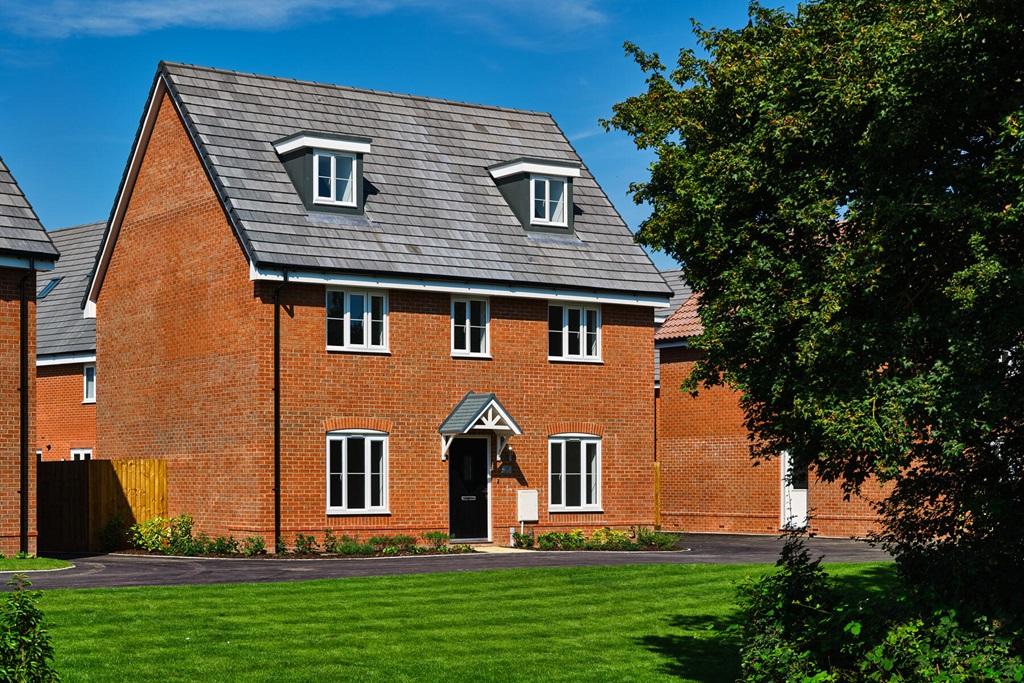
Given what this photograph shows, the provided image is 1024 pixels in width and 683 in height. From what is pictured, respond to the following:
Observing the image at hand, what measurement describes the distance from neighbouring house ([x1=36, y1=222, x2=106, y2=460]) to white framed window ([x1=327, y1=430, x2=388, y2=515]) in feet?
36.4

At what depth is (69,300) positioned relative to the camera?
4369 centimetres

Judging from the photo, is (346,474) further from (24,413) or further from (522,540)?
(24,413)

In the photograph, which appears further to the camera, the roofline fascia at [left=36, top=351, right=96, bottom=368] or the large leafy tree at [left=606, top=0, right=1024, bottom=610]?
the roofline fascia at [left=36, top=351, right=96, bottom=368]

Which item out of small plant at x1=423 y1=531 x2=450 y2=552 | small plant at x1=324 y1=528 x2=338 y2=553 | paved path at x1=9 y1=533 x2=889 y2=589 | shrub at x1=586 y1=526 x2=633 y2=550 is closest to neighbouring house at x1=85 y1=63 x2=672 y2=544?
small plant at x1=324 y1=528 x2=338 y2=553

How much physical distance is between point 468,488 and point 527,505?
4.81ft

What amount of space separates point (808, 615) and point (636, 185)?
17.8 feet

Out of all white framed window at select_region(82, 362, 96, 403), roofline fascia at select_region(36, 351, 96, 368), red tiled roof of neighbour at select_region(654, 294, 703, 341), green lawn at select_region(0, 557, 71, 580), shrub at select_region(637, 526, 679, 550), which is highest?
red tiled roof of neighbour at select_region(654, 294, 703, 341)

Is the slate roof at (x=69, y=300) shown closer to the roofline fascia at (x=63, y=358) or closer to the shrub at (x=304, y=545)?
the roofline fascia at (x=63, y=358)

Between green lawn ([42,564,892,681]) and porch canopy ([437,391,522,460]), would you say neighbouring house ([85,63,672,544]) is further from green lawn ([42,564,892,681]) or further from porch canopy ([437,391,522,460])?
green lawn ([42,564,892,681])

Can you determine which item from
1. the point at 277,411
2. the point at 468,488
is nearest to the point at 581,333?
the point at 468,488

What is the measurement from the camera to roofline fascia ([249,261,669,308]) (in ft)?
101

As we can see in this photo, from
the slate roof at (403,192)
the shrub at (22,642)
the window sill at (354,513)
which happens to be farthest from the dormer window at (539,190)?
the shrub at (22,642)

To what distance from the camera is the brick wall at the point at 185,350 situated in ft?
102

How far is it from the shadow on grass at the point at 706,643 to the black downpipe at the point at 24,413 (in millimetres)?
14030
